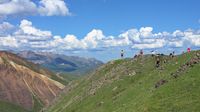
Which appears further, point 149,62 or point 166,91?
point 149,62

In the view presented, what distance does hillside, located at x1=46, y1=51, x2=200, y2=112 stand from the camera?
62.2m

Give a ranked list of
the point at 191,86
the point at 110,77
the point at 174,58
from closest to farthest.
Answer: the point at 191,86 → the point at 174,58 → the point at 110,77

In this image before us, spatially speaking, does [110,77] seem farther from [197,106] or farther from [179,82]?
[197,106]

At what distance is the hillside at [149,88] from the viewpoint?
62.2m

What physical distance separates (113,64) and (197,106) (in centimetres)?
8280

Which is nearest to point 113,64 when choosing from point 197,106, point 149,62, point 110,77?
point 110,77

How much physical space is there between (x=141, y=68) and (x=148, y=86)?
24433 millimetres

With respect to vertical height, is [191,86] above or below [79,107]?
above

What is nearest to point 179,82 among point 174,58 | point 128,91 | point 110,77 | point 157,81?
point 157,81

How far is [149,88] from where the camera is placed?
77.2 meters

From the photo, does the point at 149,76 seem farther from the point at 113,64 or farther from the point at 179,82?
the point at 113,64

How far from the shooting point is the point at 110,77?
116938 millimetres

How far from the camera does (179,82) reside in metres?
68.9

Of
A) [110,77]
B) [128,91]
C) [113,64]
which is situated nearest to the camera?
[128,91]
